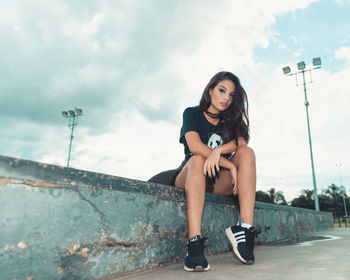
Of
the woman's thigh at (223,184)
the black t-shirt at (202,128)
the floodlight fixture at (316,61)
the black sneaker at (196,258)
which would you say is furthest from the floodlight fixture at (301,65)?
the black sneaker at (196,258)

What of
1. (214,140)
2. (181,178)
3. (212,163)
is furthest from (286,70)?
(212,163)

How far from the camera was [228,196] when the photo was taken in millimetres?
2268

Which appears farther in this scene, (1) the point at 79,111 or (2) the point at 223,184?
(1) the point at 79,111

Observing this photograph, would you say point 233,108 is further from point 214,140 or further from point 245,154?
point 245,154

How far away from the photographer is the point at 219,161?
6.17ft

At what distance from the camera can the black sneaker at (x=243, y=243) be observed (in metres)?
1.53

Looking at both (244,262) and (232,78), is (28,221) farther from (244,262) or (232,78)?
(232,78)

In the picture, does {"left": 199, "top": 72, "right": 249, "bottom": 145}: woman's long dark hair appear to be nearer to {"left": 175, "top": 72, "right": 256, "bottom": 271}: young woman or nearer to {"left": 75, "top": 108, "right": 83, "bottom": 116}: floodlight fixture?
{"left": 175, "top": 72, "right": 256, "bottom": 271}: young woman

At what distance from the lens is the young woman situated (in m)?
1.55

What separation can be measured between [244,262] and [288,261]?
0.27 metres

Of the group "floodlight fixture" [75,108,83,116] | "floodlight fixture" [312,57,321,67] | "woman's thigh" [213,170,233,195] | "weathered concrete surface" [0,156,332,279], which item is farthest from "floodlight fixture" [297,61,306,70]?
"weathered concrete surface" [0,156,332,279]

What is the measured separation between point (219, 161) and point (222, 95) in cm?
57

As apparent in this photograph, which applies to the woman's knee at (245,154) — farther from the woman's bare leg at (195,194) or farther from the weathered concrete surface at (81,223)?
the weathered concrete surface at (81,223)

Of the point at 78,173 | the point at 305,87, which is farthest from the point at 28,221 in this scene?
the point at 305,87
